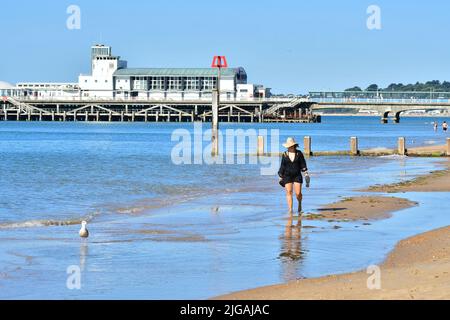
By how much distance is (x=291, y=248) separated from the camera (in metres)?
15.1

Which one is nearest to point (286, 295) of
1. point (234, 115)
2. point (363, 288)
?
point (363, 288)

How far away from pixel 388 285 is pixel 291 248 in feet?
12.8

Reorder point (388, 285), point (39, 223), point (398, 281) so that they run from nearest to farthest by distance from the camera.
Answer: point (388, 285), point (398, 281), point (39, 223)

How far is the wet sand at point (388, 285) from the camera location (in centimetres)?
1064

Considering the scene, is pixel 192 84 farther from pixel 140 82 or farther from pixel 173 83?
pixel 140 82

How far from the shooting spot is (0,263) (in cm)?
1377

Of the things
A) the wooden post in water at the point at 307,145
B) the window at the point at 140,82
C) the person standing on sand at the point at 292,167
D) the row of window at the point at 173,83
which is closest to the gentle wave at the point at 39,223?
the person standing on sand at the point at 292,167

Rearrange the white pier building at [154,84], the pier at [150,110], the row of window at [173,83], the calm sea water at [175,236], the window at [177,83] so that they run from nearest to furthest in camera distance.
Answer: the calm sea water at [175,236] < the pier at [150,110] < the white pier building at [154,84] < the row of window at [173,83] < the window at [177,83]

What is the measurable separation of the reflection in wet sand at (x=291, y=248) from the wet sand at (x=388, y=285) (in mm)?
726

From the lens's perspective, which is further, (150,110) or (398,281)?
(150,110)

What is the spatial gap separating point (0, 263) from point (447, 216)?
943 centimetres

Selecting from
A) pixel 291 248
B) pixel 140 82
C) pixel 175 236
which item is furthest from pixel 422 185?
pixel 140 82

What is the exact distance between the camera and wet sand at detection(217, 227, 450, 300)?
10641 millimetres

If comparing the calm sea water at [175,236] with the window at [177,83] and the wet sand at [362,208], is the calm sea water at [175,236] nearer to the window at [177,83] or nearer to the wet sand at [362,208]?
the wet sand at [362,208]
